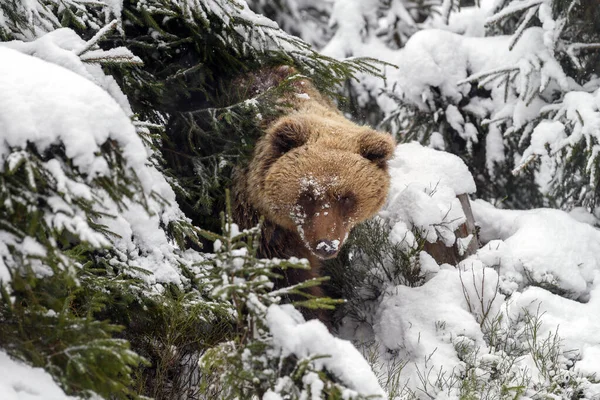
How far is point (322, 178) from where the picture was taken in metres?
3.99

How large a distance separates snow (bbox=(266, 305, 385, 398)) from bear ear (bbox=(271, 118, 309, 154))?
2.12m

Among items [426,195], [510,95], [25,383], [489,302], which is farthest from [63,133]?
[510,95]

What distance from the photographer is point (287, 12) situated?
10266mm

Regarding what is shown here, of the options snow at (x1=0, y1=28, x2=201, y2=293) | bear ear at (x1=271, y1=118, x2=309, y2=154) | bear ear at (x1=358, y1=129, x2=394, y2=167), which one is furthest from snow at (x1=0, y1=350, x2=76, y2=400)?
bear ear at (x1=358, y1=129, x2=394, y2=167)

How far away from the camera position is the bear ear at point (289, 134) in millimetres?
4168

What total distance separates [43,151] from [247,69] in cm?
295

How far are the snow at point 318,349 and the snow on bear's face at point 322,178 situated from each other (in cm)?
169

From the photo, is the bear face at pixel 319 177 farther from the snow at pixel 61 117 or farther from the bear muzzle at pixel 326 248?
the snow at pixel 61 117

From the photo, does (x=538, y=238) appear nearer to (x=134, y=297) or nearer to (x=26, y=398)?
(x=134, y=297)

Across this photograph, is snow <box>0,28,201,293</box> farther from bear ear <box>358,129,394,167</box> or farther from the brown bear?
bear ear <box>358,129,394,167</box>

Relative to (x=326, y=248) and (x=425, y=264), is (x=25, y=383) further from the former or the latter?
(x=425, y=264)

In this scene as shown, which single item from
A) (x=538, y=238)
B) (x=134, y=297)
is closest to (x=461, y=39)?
(x=538, y=238)

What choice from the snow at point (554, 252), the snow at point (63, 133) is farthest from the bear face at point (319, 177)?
the snow at point (63, 133)

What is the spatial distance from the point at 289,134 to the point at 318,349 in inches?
87.7
